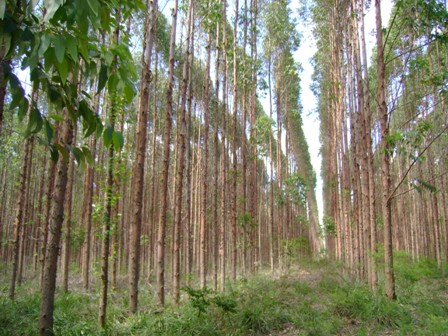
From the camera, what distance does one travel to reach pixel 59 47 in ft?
3.45

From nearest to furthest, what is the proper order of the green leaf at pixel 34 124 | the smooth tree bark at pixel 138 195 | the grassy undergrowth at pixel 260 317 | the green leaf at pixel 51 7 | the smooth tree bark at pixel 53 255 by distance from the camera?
the green leaf at pixel 51 7
the green leaf at pixel 34 124
the smooth tree bark at pixel 53 255
the grassy undergrowth at pixel 260 317
the smooth tree bark at pixel 138 195

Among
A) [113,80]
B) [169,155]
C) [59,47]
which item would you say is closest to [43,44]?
[59,47]

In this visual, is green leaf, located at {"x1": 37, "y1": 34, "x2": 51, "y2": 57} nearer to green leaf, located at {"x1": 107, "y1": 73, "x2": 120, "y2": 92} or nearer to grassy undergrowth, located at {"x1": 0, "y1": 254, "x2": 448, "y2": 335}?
green leaf, located at {"x1": 107, "y1": 73, "x2": 120, "y2": 92}

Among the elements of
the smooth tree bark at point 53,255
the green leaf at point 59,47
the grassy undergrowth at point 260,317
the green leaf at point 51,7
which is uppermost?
the green leaf at point 51,7

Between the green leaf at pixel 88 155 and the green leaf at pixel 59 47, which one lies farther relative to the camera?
the green leaf at pixel 88 155

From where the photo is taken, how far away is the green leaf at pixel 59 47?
3.40 feet

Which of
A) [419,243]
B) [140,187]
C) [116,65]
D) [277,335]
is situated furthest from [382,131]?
[419,243]

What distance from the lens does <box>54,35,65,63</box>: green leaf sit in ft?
3.40

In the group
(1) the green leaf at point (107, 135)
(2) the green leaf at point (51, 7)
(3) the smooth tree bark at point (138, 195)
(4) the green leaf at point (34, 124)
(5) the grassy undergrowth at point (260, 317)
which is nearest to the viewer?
(2) the green leaf at point (51, 7)

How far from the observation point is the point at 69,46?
1.08m

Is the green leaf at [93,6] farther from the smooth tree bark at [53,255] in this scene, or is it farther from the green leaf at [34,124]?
the smooth tree bark at [53,255]

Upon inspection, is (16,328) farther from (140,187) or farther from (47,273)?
(47,273)

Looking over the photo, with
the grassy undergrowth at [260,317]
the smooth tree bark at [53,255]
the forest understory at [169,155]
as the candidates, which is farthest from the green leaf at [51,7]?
the grassy undergrowth at [260,317]

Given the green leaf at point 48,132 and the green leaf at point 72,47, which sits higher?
the green leaf at point 72,47
